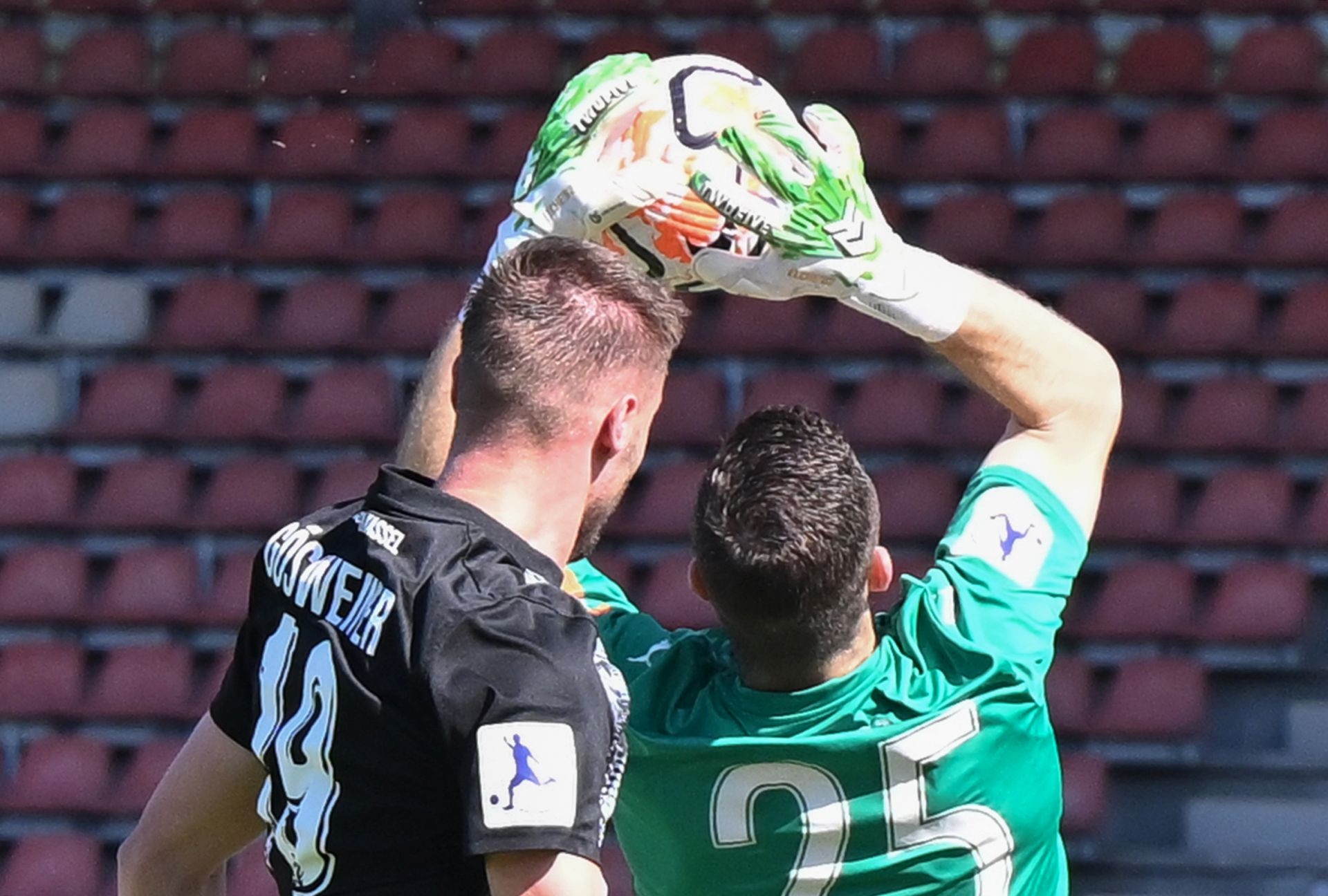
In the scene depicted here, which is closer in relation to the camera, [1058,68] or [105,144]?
[1058,68]

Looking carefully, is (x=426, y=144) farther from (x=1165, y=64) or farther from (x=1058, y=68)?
(x=1165, y=64)

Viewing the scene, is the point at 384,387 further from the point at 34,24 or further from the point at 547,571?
the point at 547,571

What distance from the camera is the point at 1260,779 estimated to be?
18.4ft

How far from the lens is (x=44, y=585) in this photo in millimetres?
6469

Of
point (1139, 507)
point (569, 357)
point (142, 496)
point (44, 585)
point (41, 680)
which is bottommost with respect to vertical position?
point (41, 680)

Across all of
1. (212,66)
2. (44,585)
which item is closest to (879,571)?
(44,585)

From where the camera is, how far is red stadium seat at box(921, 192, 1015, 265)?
661 cm

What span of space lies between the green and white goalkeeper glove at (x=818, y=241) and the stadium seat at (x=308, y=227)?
5.15 m

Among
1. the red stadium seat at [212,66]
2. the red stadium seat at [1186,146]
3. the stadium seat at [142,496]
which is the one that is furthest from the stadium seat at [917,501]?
the red stadium seat at [212,66]

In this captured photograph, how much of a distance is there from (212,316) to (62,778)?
5.78 ft

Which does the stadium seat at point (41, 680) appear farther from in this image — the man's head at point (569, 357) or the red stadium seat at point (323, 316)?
the man's head at point (569, 357)

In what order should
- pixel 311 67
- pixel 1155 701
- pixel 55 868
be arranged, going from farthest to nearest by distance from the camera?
pixel 311 67 < pixel 55 868 < pixel 1155 701

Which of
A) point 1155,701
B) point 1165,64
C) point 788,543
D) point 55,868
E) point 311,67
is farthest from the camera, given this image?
point 311,67

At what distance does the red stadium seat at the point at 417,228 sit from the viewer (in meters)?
6.95
